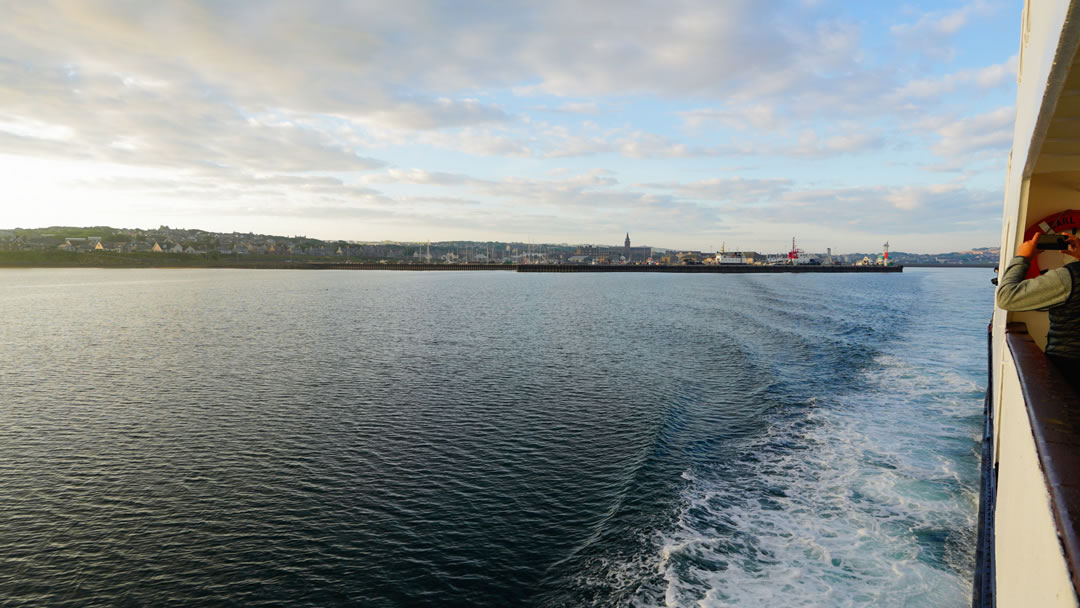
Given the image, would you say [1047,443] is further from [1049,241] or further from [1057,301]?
[1049,241]

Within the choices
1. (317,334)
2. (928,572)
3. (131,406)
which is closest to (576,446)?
(928,572)

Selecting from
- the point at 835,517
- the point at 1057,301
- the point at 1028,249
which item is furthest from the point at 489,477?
the point at 1057,301

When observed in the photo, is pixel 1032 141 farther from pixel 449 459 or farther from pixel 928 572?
pixel 449 459

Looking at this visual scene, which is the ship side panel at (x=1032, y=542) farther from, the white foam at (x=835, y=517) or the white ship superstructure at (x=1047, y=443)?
the white foam at (x=835, y=517)

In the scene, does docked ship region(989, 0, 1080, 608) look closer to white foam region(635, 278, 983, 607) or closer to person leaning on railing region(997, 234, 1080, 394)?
person leaning on railing region(997, 234, 1080, 394)

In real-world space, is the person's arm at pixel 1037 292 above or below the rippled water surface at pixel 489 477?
above

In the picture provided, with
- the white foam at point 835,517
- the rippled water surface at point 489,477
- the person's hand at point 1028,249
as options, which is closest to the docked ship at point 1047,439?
the person's hand at point 1028,249
